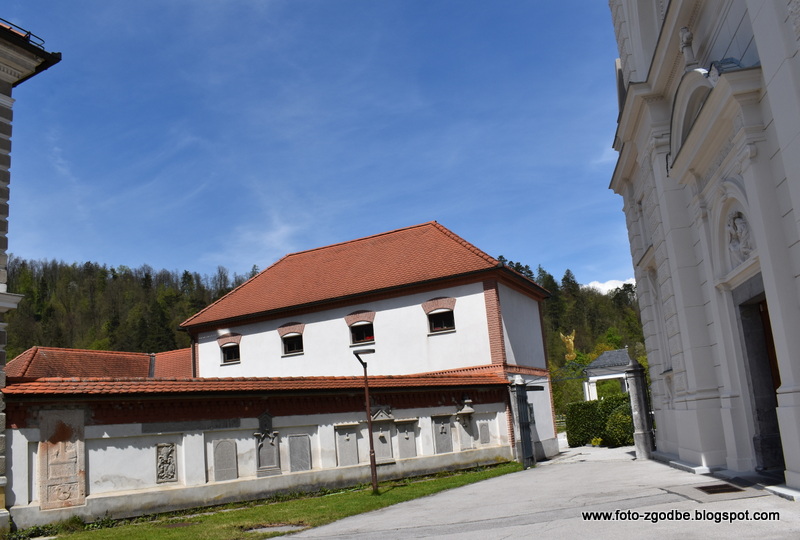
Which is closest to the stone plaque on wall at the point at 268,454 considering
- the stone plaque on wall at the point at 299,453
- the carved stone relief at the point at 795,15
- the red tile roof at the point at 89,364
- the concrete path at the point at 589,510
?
the stone plaque on wall at the point at 299,453

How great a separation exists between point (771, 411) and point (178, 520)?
35.3ft

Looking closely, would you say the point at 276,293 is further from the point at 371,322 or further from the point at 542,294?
the point at 542,294

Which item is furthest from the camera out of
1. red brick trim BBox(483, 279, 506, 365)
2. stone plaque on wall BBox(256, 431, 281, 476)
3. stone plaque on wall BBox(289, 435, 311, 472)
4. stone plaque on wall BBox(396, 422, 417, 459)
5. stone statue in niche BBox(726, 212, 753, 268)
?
red brick trim BBox(483, 279, 506, 365)

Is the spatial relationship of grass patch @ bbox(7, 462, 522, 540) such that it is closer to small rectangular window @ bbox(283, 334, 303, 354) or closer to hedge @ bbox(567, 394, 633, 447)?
small rectangular window @ bbox(283, 334, 303, 354)

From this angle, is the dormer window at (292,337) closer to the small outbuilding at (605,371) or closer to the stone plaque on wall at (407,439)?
the stone plaque on wall at (407,439)

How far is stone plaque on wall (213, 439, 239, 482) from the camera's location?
14883 millimetres

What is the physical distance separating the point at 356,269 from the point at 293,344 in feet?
13.8

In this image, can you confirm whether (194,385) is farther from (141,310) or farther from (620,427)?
(141,310)

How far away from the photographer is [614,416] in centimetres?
2673

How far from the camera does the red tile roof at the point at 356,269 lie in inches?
1035

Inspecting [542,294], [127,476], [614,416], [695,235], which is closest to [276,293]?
[542,294]

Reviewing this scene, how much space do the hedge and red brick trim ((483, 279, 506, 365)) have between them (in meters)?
6.96

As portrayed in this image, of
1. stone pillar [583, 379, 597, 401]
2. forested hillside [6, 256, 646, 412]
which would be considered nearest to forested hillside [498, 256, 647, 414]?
forested hillside [6, 256, 646, 412]

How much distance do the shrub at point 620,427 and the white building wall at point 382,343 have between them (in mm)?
6478
